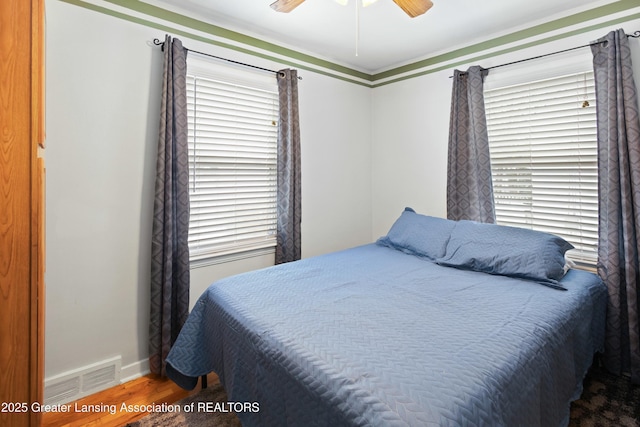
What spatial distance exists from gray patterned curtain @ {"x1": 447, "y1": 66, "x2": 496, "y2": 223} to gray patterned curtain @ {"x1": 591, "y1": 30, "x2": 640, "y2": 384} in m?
0.71

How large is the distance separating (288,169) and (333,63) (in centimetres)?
127

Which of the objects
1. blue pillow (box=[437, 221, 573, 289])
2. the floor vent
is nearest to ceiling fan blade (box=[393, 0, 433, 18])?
blue pillow (box=[437, 221, 573, 289])

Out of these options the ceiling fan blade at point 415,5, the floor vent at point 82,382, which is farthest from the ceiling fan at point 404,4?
the floor vent at point 82,382

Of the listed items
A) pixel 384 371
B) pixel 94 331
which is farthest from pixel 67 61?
pixel 384 371

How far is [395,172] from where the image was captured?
3.46 m

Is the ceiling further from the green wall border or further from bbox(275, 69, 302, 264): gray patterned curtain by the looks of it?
bbox(275, 69, 302, 264): gray patterned curtain

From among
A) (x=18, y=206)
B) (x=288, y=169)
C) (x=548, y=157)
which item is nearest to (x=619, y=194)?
(x=548, y=157)

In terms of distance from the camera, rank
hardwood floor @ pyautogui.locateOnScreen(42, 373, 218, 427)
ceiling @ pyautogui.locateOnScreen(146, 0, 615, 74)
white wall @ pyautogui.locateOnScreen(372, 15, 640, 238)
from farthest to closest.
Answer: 1. white wall @ pyautogui.locateOnScreen(372, 15, 640, 238)
2. ceiling @ pyautogui.locateOnScreen(146, 0, 615, 74)
3. hardwood floor @ pyautogui.locateOnScreen(42, 373, 218, 427)

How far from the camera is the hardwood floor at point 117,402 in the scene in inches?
71.7

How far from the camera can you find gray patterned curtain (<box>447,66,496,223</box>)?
2.70 metres

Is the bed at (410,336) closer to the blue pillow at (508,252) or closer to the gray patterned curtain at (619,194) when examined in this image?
the blue pillow at (508,252)

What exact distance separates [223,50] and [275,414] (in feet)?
7.85

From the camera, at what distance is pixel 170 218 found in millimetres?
2162

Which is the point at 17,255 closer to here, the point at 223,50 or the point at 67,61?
the point at 67,61
